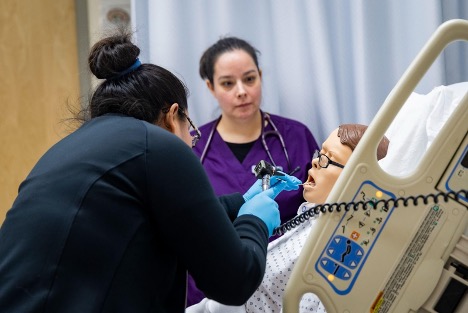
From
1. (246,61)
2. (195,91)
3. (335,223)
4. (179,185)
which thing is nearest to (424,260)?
(335,223)

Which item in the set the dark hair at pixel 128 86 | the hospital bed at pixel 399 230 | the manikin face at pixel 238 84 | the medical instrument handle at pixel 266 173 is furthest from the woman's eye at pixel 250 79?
the hospital bed at pixel 399 230

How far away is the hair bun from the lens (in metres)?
1.56

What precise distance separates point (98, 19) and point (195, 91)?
71cm

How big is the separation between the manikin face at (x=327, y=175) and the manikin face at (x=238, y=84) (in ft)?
A: 2.69

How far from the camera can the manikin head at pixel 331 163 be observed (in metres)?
2.12

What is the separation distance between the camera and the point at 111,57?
1.57m

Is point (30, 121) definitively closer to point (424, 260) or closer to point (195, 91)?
point (195, 91)

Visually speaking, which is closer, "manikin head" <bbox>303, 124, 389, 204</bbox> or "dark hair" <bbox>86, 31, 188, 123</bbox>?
"dark hair" <bbox>86, 31, 188, 123</bbox>

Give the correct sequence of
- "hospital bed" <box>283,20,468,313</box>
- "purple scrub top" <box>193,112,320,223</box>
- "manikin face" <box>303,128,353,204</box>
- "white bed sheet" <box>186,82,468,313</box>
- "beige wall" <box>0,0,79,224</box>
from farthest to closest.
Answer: "beige wall" <box>0,0,79,224</box>, "purple scrub top" <box>193,112,320,223</box>, "manikin face" <box>303,128,353,204</box>, "white bed sheet" <box>186,82,468,313</box>, "hospital bed" <box>283,20,468,313</box>

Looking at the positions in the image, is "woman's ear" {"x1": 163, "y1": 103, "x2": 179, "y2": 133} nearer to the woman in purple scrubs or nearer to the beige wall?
the woman in purple scrubs

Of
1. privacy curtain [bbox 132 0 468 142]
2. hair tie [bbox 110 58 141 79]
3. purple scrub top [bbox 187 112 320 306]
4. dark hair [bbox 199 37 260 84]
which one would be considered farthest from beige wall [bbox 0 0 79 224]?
hair tie [bbox 110 58 141 79]

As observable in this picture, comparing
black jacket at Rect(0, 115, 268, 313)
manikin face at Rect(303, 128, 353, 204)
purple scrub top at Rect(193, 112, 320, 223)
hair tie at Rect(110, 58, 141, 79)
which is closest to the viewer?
black jacket at Rect(0, 115, 268, 313)

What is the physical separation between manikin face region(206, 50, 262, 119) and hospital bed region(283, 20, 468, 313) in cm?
147

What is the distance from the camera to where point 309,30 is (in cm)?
295
